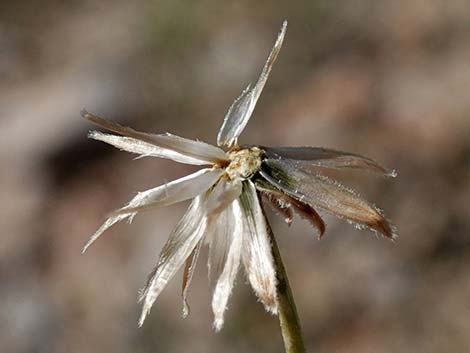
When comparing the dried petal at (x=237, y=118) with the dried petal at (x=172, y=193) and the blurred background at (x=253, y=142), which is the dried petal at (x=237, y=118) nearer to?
the dried petal at (x=172, y=193)

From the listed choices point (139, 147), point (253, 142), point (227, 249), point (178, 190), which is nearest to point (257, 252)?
point (227, 249)

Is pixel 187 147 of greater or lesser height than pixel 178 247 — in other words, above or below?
above

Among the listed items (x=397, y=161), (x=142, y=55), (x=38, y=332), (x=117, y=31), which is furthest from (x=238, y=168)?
(x=117, y=31)

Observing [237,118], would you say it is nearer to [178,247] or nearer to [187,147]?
[187,147]

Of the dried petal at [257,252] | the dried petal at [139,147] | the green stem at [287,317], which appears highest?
the dried petal at [139,147]

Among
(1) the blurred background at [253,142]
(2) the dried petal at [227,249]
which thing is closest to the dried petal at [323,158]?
(2) the dried petal at [227,249]

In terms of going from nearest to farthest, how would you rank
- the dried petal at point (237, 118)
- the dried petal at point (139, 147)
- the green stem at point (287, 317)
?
the green stem at point (287, 317) < the dried petal at point (139, 147) < the dried petal at point (237, 118)

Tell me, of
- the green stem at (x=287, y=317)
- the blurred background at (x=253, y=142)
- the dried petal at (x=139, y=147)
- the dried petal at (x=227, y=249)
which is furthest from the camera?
the blurred background at (x=253, y=142)

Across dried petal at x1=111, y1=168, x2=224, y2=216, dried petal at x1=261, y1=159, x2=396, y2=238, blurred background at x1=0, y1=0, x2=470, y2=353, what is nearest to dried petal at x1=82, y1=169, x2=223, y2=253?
dried petal at x1=111, y1=168, x2=224, y2=216
